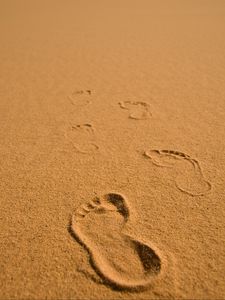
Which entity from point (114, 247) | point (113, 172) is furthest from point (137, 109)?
point (114, 247)

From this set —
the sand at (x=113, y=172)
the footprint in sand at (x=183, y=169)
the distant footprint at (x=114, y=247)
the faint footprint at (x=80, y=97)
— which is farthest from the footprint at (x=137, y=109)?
the distant footprint at (x=114, y=247)

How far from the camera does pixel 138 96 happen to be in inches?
95.0

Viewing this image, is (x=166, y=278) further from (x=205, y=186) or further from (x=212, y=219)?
(x=205, y=186)

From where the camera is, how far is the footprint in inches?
84.7

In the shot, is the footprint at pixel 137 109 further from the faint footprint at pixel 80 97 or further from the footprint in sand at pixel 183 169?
the footprint in sand at pixel 183 169

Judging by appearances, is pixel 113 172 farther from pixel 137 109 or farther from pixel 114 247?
pixel 137 109

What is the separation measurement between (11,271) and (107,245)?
35 cm

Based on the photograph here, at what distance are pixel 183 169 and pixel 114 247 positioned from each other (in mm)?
583

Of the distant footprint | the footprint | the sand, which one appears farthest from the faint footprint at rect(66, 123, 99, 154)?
the distant footprint

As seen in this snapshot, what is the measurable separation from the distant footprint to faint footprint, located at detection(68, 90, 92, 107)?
42.1 inches

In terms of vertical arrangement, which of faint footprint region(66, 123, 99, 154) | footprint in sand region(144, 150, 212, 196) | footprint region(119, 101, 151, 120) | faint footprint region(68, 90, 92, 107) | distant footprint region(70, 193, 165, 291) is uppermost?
footprint in sand region(144, 150, 212, 196)

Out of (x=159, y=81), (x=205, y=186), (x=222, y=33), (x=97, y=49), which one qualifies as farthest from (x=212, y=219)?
(x=222, y=33)

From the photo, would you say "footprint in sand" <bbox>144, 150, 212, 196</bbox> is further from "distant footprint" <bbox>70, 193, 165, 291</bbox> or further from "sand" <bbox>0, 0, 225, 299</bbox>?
"distant footprint" <bbox>70, 193, 165, 291</bbox>

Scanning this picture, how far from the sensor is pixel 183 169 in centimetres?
163
